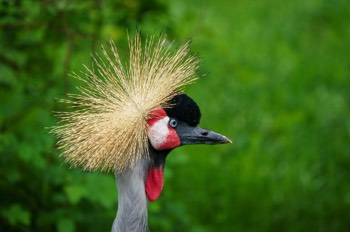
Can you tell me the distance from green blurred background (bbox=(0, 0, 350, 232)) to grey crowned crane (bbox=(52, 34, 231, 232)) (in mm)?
273

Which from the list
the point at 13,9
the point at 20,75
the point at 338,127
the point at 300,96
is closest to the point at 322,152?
the point at 338,127

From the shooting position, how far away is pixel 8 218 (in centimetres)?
296

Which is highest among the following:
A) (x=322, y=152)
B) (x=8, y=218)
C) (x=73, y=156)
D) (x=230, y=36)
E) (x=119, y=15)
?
(x=230, y=36)

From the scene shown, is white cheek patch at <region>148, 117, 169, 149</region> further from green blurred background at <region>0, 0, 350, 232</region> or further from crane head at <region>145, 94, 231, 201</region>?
green blurred background at <region>0, 0, 350, 232</region>

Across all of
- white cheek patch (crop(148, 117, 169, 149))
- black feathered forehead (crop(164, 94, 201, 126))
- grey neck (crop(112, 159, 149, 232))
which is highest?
black feathered forehead (crop(164, 94, 201, 126))

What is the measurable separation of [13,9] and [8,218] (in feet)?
2.72

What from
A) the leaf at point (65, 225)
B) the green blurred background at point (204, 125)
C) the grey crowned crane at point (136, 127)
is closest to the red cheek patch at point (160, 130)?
the grey crowned crane at point (136, 127)

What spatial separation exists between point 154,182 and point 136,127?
213mm

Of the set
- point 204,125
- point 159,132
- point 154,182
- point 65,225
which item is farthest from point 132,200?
point 204,125

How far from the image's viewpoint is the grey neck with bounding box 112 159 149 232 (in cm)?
226

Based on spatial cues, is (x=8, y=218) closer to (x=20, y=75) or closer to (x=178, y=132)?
(x=20, y=75)

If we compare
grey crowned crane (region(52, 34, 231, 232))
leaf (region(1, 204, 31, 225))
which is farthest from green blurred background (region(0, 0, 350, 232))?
grey crowned crane (region(52, 34, 231, 232))

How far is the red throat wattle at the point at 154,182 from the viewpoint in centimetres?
229

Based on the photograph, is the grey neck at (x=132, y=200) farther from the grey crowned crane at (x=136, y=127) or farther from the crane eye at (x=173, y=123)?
the crane eye at (x=173, y=123)
